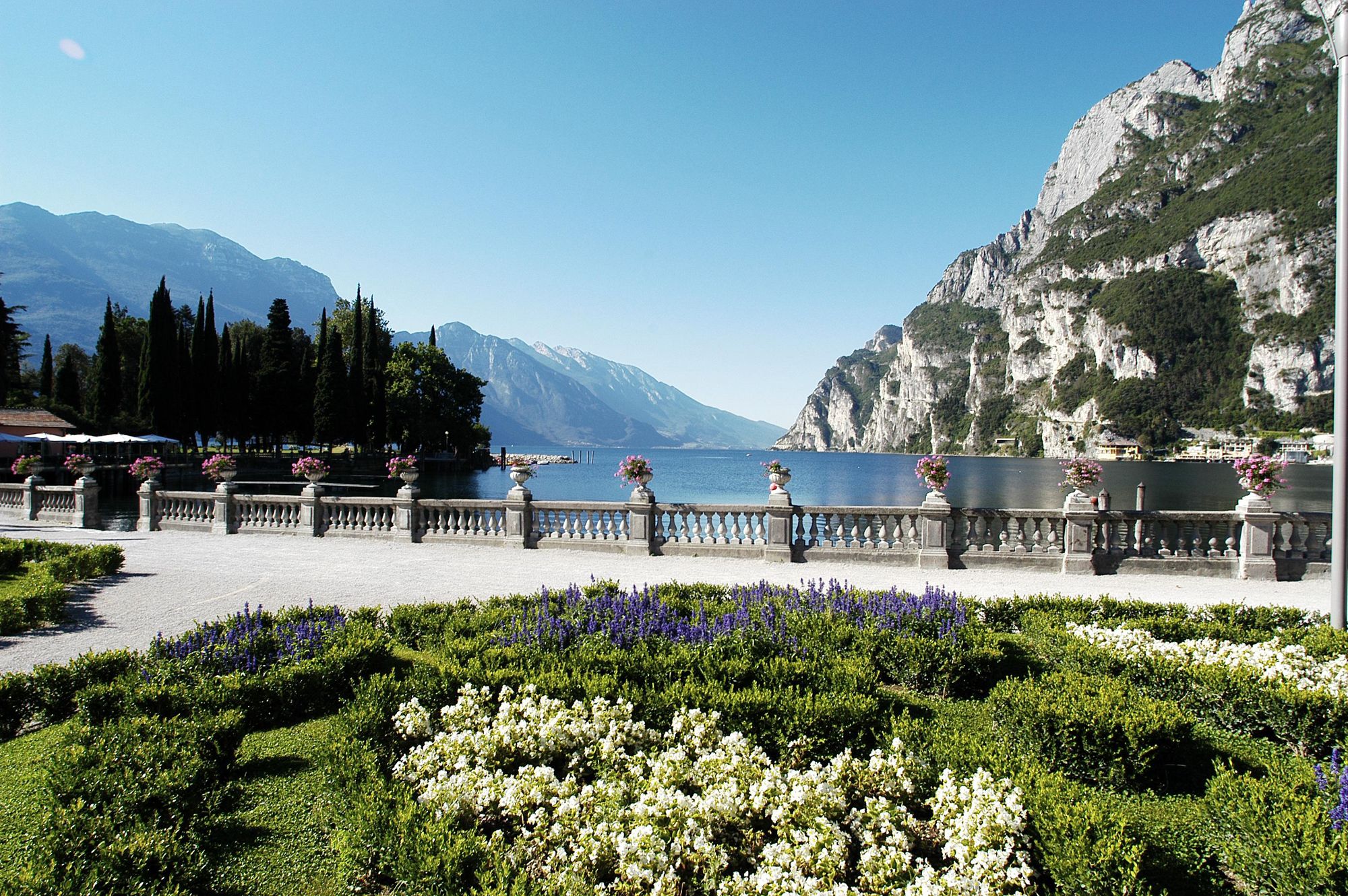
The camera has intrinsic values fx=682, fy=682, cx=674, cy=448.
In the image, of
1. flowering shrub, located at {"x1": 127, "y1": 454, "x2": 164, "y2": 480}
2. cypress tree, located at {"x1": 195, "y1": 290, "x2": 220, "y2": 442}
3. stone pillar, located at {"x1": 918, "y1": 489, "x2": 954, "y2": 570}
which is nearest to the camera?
stone pillar, located at {"x1": 918, "y1": 489, "x2": 954, "y2": 570}

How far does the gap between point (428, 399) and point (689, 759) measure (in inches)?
2989

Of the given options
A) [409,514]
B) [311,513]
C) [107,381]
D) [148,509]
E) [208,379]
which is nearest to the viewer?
[409,514]

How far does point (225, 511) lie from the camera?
19.2m

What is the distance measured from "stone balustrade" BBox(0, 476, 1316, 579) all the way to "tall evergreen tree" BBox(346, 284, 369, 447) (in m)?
54.3

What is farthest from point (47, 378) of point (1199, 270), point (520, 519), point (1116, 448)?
point (1199, 270)

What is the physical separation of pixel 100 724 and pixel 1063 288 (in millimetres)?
208598

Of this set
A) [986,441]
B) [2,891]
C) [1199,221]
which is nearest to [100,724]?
[2,891]

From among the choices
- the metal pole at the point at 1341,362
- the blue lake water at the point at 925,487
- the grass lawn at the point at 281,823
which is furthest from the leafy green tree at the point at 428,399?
the metal pole at the point at 1341,362

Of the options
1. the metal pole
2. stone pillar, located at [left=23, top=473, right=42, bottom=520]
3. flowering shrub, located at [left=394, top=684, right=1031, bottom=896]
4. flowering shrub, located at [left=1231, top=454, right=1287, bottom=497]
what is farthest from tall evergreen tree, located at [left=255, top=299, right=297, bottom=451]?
the metal pole

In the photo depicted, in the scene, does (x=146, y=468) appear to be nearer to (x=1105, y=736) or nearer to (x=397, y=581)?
(x=397, y=581)

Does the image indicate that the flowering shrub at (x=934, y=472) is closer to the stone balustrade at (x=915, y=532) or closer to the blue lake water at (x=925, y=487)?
the stone balustrade at (x=915, y=532)

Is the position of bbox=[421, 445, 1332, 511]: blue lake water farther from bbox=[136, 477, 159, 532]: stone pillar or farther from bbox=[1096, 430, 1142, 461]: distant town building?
bbox=[136, 477, 159, 532]: stone pillar

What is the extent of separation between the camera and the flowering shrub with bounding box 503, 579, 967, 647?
688 cm

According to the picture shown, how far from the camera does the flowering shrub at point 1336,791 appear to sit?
10.5 ft
